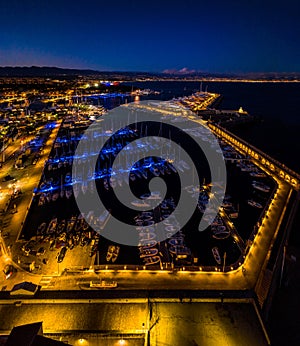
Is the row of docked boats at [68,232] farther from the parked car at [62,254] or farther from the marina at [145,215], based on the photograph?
the parked car at [62,254]

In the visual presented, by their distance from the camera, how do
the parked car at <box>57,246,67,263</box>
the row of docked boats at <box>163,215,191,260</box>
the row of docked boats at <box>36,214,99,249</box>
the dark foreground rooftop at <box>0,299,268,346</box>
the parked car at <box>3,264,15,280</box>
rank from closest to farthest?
1. the dark foreground rooftop at <box>0,299,268,346</box>
2. the parked car at <box>3,264,15,280</box>
3. the parked car at <box>57,246,67,263</box>
4. the row of docked boats at <box>163,215,191,260</box>
5. the row of docked boats at <box>36,214,99,249</box>

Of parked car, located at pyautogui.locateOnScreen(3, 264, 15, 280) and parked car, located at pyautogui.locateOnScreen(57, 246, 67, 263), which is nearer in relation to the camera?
parked car, located at pyautogui.locateOnScreen(3, 264, 15, 280)

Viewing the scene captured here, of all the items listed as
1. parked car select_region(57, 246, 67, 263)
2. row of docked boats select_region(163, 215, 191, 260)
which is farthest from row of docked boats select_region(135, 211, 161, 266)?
parked car select_region(57, 246, 67, 263)

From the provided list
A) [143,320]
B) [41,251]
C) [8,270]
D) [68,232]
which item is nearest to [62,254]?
[41,251]

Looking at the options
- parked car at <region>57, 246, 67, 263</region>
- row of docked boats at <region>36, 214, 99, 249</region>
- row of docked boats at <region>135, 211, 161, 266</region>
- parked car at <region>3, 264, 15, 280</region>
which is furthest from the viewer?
row of docked boats at <region>36, 214, 99, 249</region>

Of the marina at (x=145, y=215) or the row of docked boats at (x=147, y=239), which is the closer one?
the row of docked boats at (x=147, y=239)

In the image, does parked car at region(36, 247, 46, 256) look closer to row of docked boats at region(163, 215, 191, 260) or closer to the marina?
the marina

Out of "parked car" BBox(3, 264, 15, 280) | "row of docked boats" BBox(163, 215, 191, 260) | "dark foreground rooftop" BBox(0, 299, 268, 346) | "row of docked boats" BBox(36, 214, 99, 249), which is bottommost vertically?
"row of docked boats" BBox(36, 214, 99, 249)

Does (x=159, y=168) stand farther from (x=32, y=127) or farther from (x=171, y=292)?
(x=32, y=127)

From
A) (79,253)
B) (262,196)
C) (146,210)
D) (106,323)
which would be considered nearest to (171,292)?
(106,323)

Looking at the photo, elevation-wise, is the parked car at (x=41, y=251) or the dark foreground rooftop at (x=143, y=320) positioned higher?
the dark foreground rooftop at (x=143, y=320)

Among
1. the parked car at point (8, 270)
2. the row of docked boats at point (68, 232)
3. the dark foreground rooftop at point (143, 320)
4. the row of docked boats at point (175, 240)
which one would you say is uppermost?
the dark foreground rooftop at point (143, 320)

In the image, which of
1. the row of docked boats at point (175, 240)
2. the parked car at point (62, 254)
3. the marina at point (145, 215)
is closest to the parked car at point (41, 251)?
the marina at point (145, 215)
